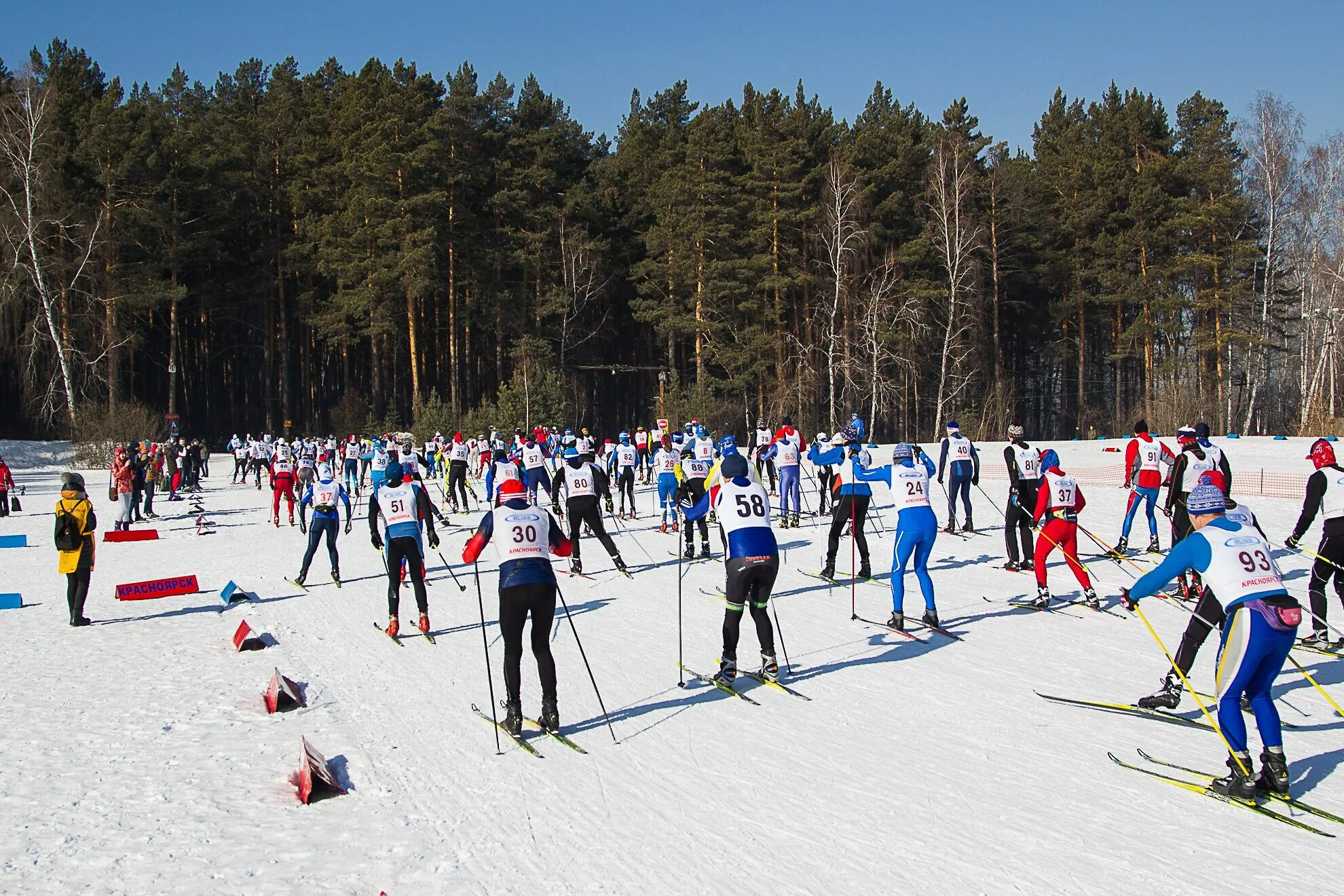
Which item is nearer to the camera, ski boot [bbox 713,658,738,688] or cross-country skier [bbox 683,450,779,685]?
cross-country skier [bbox 683,450,779,685]

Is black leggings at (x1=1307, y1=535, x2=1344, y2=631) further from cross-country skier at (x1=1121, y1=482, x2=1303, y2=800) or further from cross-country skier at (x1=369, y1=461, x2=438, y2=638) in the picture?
cross-country skier at (x1=369, y1=461, x2=438, y2=638)

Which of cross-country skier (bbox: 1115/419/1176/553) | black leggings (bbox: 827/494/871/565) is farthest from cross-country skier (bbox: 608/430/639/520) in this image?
cross-country skier (bbox: 1115/419/1176/553)

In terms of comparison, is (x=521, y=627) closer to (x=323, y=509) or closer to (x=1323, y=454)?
(x=323, y=509)

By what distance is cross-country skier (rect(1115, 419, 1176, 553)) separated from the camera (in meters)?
14.5

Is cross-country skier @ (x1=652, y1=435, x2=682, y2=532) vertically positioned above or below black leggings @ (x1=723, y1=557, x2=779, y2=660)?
above

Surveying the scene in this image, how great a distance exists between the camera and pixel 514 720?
705cm

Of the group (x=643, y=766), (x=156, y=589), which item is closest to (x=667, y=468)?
(x=156, y=589)

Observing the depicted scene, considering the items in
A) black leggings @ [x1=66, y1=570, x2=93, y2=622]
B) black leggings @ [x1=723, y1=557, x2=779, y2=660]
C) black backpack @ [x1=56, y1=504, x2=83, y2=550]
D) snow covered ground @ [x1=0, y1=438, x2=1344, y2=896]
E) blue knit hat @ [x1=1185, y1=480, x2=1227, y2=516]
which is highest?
blue knit hat @ [x1=1185, y1=480, x2=1227, y2=516]

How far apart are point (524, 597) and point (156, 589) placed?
9075mm

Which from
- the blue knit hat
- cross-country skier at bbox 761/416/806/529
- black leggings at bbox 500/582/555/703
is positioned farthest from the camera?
cross-country skier at bbox 761/416/806/529

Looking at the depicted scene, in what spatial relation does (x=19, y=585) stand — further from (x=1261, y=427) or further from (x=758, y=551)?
(x=1261, y=427)

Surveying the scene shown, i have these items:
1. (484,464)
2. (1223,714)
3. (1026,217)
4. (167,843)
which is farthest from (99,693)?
(1026,217)

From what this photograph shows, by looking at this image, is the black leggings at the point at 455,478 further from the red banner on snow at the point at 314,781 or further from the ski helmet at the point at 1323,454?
the ski helmet at the point at 1323,454

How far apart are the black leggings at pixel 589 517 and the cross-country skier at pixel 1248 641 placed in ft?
30.3
